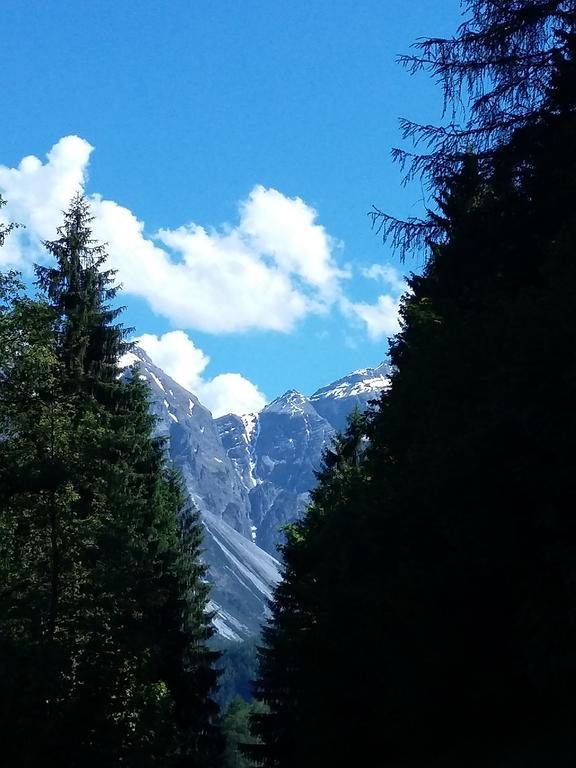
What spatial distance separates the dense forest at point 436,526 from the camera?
10305 mm

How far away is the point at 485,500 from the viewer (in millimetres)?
10406

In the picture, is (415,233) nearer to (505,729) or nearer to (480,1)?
(480,1)

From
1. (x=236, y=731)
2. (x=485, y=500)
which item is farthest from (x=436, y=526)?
(x=236, y=731)

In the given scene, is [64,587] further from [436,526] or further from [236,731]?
[236,731]

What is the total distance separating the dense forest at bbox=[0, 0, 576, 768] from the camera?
33.8 ft

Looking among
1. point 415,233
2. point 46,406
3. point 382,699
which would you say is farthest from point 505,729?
point 46,406

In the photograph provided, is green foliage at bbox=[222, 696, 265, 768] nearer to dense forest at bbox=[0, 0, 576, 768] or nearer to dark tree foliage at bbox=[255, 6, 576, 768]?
dense forest at bbox=[0, 0, 576, 768]

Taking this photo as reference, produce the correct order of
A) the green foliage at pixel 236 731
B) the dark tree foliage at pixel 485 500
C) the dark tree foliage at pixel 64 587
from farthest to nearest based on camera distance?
the green foliage at pixel 236 731
the dark tree foliage at pixel 64 587
the dark tree foliage at pixel 485 500

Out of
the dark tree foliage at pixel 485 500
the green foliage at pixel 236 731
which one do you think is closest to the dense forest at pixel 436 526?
the dark tree foliage at pixel 485 500

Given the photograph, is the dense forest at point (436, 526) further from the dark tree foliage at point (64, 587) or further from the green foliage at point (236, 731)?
the green foliage at point (236, 731)

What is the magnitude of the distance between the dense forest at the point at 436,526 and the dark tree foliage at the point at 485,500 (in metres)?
0.03

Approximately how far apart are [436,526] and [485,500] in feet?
3.64

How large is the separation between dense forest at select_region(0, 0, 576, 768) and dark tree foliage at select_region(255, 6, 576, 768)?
0.11 ft

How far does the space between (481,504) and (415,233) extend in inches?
241
